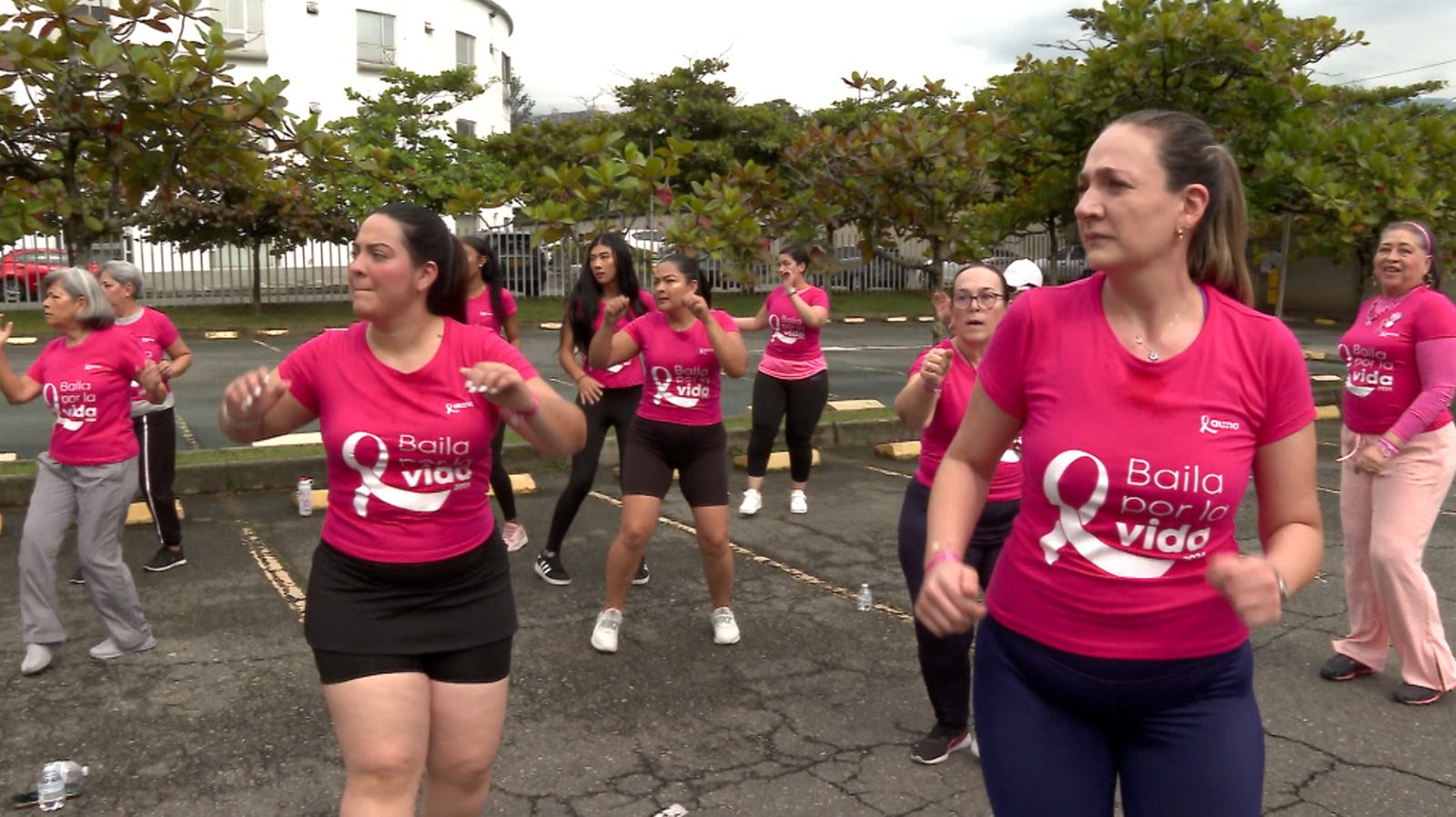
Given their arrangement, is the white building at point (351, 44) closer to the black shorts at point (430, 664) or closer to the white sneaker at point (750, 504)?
the white sneaker at point (750, 504)

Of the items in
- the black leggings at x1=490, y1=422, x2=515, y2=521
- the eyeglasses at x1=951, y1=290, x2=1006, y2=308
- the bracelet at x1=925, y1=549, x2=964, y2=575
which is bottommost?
the black leggings at x1=490, y1=422, x2=515, y2=521

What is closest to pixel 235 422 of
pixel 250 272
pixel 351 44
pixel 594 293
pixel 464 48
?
pixel 594 293

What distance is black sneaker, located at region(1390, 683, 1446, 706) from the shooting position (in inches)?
203

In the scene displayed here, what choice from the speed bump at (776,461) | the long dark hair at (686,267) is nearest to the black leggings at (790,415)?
the speed bump at (776,461)

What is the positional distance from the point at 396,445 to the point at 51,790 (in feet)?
6.96

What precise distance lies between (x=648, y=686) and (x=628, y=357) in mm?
1712

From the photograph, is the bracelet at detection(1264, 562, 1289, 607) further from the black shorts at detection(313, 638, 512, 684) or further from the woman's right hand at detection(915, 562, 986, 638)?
the black shorts at detection(313, 638, 512, 684)

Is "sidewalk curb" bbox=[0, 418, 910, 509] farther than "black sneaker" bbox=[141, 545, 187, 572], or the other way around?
"sidewalk curb" bbox=[0, 418, 910, 509]

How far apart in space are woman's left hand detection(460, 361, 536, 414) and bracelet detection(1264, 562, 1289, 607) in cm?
175

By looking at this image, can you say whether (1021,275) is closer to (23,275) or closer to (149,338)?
(149,338)

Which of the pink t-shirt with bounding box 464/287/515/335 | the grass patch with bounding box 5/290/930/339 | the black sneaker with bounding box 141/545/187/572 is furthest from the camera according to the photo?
the grass patch with bounding box 5/290/930/339

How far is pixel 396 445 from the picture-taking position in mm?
3064

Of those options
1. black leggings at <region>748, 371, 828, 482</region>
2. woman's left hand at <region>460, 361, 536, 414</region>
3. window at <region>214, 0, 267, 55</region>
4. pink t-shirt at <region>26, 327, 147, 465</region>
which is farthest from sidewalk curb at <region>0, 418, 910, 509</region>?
window at <region>214, 0, 267, 55</region>

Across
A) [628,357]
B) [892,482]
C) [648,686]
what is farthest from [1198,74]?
[648,686]
